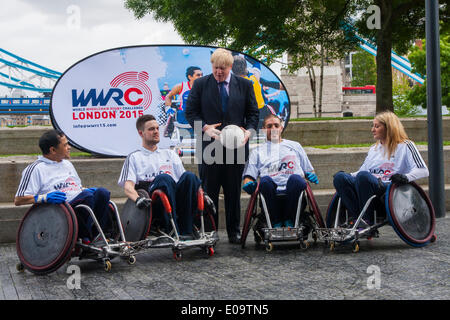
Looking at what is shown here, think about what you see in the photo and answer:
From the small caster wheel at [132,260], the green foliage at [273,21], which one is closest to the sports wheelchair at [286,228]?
the small caster wheel at [132,260]

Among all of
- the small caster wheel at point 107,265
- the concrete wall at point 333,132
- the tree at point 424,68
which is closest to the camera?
the small caster wheel at point 107,265

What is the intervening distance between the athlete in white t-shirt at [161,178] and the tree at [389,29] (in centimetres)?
835

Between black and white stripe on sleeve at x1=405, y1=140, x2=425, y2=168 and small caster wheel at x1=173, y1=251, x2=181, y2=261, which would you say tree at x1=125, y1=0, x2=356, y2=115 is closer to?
black and white stripe on sleeve at x1=405, y1=140, x2=425, y2=168

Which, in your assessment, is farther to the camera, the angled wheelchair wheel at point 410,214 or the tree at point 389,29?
the tree at point 389,29

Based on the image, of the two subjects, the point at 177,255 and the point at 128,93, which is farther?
the point at 128,93

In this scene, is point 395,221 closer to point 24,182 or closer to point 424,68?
point 24,182

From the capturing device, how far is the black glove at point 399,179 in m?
5.33

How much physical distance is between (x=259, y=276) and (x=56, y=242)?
1.60 metres

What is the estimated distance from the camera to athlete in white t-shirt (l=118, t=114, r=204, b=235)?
5234 millimetres

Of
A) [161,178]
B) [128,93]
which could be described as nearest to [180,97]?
[128,93]

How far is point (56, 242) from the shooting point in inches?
183

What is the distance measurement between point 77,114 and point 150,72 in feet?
3.82

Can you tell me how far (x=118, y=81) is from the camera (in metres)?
7.98

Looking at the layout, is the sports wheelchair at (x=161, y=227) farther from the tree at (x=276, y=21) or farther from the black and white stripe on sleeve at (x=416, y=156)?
the tree at (x=276, y=21)
